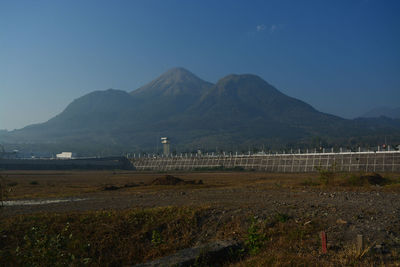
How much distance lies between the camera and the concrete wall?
2965 inches

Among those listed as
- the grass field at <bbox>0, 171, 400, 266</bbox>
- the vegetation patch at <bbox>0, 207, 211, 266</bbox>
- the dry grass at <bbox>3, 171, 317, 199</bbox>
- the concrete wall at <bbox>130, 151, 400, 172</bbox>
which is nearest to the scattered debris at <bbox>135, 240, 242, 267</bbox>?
the grass field at <bbox>0, 171, 400, 266</bbox>

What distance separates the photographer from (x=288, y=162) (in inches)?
3846

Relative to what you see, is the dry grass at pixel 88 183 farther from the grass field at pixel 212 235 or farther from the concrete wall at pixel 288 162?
the concrete wall at pixel 288 162

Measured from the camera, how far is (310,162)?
91.9 m

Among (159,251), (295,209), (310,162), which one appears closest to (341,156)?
(310,162)

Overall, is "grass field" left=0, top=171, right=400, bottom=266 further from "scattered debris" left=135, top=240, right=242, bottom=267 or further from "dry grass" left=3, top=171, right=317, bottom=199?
"dry grass" left=3, top=171, right=317, bottom=199

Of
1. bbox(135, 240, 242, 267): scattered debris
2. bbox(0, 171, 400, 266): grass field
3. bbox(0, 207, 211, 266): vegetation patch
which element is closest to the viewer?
bbox(0, 171, 400, 266): grass field

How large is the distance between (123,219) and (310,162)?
8271cm

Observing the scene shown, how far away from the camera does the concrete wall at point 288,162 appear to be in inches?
2965

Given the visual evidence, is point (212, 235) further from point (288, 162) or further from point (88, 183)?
point (288, 162)

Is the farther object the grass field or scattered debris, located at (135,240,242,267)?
scattered debris, located at (135,240,242,267)

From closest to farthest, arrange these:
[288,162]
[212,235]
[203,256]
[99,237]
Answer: [203,256], [99,237], [212,235], [288,162]

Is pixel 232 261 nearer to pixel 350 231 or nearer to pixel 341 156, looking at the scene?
pixel 350 231

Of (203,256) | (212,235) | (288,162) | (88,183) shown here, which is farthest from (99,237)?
(288,162)
